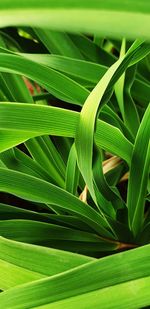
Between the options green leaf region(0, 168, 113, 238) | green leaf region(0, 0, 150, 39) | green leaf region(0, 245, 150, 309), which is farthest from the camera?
green leaf region(0, 168, 113, 238)

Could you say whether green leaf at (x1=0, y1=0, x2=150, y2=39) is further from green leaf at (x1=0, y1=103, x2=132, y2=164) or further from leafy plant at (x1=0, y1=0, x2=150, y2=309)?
green leaf at (x1=0, y1=103, x2=132, y2=164)

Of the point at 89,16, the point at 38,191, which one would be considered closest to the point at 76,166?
the point at 38,191

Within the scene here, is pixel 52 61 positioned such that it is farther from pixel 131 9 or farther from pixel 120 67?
pixel 131 9

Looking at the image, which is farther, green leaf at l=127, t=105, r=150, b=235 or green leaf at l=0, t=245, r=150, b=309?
green leaf at l=127, t=105, r=150, b=235

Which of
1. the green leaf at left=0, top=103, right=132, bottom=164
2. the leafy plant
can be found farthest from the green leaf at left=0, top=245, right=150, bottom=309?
the green leaf at left=0, top=103, right=132, bottom=164

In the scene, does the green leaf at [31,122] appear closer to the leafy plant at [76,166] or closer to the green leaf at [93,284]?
the leafy plant at [76,166]

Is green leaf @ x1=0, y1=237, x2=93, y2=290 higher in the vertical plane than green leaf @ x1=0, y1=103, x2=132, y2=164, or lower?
lower

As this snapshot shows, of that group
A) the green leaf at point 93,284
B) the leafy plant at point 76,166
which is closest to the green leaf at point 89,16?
the leafy plant at point 76,166

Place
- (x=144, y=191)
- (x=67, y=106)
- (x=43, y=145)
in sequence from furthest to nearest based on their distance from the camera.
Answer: (x=67, y=106) < (x=43, y=145) < (x=144, y=191)

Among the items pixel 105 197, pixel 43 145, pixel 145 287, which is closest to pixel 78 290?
pixel 145 287
